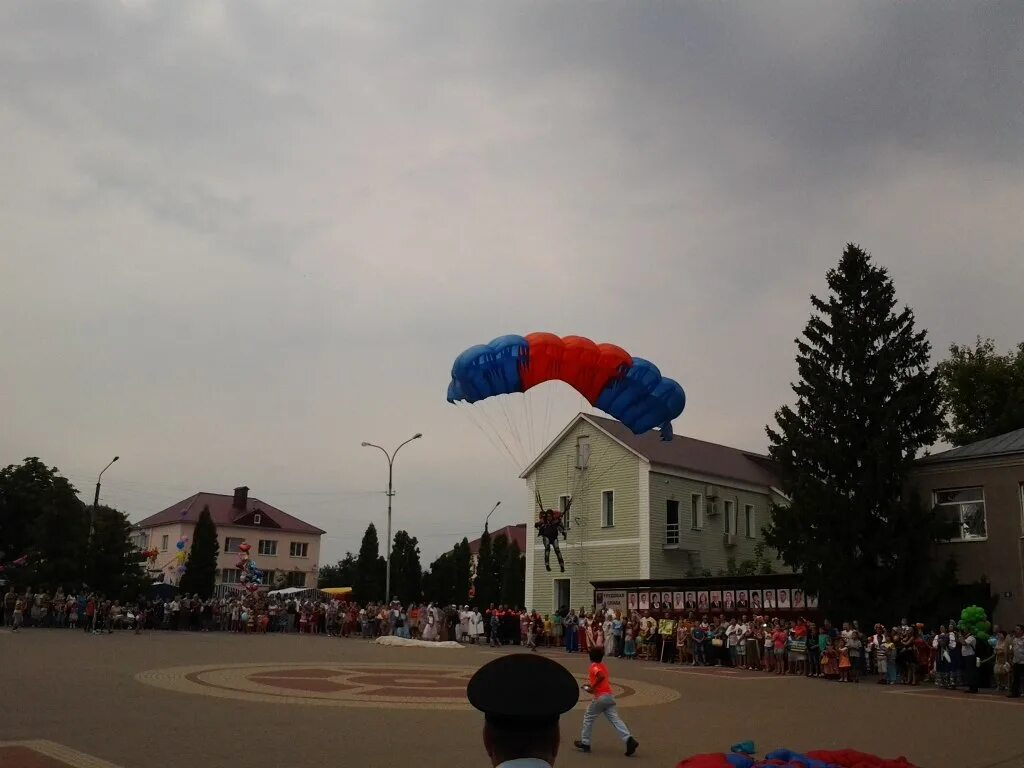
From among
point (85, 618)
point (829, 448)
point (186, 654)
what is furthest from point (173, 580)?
point (829, 448)

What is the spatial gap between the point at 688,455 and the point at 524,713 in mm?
41579

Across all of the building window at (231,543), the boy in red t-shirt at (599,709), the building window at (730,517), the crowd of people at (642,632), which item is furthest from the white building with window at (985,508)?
the building window at (231,543)

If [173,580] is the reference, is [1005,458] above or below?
above

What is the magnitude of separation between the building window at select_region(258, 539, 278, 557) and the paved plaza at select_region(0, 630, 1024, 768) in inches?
2221

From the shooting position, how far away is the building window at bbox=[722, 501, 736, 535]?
42.9 m

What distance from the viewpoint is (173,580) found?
71312mm

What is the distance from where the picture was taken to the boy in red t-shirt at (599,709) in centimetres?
1009

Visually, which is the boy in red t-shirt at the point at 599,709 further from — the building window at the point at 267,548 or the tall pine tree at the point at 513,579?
the building window at the point at 267,548

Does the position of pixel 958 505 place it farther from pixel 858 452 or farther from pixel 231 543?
pixel 231 543

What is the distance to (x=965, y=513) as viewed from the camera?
25672mm

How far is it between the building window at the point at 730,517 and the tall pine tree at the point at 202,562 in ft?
108

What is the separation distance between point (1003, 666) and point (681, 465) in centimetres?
2166

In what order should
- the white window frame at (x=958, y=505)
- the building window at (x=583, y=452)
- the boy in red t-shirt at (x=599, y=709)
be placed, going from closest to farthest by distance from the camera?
1. the boy in red t-shirt at (x=599, y=709)
2. the white window frame at (x=958, y=505)
3. the building window at (x=583, y=452)

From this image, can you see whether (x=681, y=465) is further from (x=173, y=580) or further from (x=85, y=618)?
(x=173, y=580)
